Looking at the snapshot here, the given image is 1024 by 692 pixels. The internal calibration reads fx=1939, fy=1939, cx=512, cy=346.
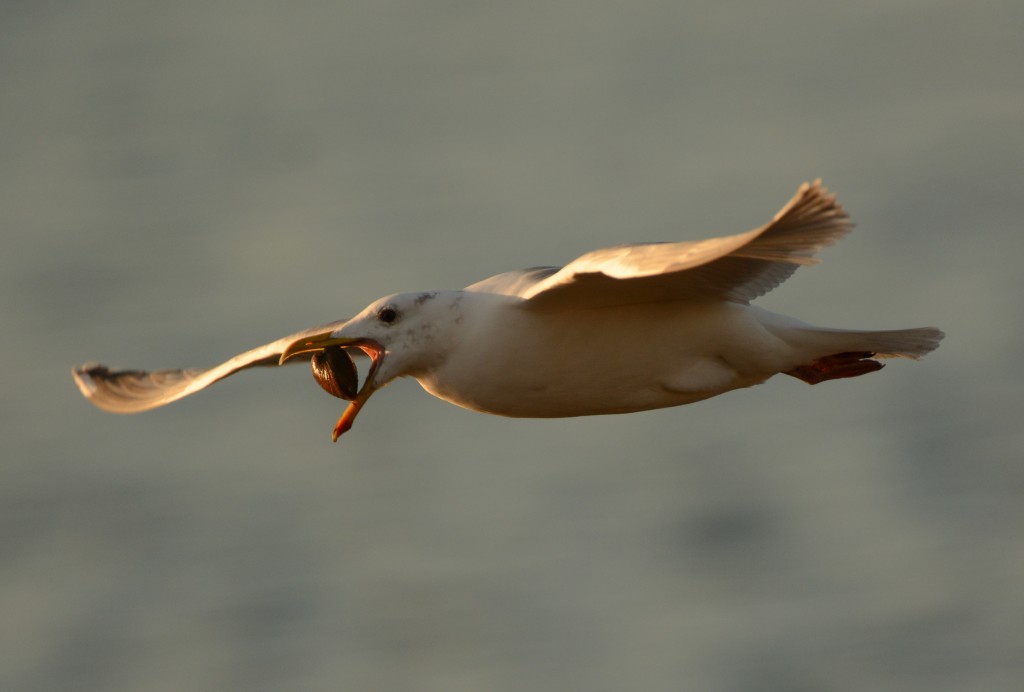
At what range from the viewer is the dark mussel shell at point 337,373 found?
8.18m

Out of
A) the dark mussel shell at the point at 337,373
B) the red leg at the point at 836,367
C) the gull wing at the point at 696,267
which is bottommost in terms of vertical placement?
the red leg at the point at 836,367

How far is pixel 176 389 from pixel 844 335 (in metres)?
3.42

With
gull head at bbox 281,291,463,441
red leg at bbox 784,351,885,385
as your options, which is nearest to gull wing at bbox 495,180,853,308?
gull head at bbox 281,291,463,441

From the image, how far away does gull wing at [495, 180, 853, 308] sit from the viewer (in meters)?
6.39

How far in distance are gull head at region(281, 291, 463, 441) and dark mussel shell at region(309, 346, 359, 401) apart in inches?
7.5

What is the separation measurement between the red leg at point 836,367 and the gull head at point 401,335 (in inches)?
58.7

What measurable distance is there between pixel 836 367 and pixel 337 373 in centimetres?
211

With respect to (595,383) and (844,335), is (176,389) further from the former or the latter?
(844,335)

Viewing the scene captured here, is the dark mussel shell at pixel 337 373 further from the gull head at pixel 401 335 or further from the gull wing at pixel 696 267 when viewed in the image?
the gull wing at pixel 696 267

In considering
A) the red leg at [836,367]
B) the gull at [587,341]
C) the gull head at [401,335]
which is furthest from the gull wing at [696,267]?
the red leg at [836,367]

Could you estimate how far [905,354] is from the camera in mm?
8281

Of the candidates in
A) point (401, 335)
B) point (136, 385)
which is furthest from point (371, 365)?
point (136, 385)

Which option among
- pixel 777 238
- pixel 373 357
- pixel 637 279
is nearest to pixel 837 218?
pixel 777 238

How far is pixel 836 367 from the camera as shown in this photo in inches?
323
